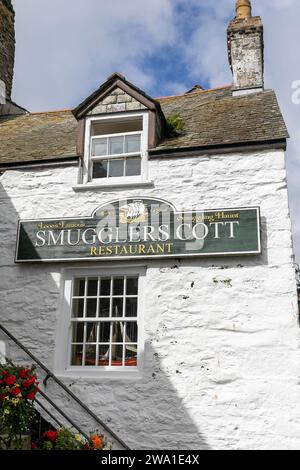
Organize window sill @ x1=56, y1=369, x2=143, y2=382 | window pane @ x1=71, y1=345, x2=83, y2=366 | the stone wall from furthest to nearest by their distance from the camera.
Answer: window pane @ x1=71, y1=345, x2=83, y2=366
window sill @ x1=56, y1=369, x2=143, y2=382
the stone wall

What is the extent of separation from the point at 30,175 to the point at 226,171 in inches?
144

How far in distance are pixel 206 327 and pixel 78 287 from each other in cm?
237

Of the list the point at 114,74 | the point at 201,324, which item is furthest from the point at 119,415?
the point at 114,74

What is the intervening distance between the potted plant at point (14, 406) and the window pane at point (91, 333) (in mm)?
2043

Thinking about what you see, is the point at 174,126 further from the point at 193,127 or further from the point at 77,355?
the point at 77,355

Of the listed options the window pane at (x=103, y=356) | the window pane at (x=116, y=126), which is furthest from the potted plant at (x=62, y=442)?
the window pane at (x=116, y=126)

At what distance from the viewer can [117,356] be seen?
7.44 metres

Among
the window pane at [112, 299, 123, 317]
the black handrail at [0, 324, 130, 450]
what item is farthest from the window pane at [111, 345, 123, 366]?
the black handrail at [0, 324, 130, 450]

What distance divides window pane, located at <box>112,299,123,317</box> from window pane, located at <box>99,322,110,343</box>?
0.70 ft

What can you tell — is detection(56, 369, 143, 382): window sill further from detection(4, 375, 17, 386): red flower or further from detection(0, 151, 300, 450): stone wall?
detection(4, 375, 17, 386): red flower

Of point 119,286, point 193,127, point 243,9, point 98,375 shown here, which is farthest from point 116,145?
point 243,9

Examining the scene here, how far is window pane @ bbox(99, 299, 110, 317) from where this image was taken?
759cm

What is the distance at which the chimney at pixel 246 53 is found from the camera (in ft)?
32.4

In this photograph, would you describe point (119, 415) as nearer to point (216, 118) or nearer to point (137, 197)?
point (137, 197)
